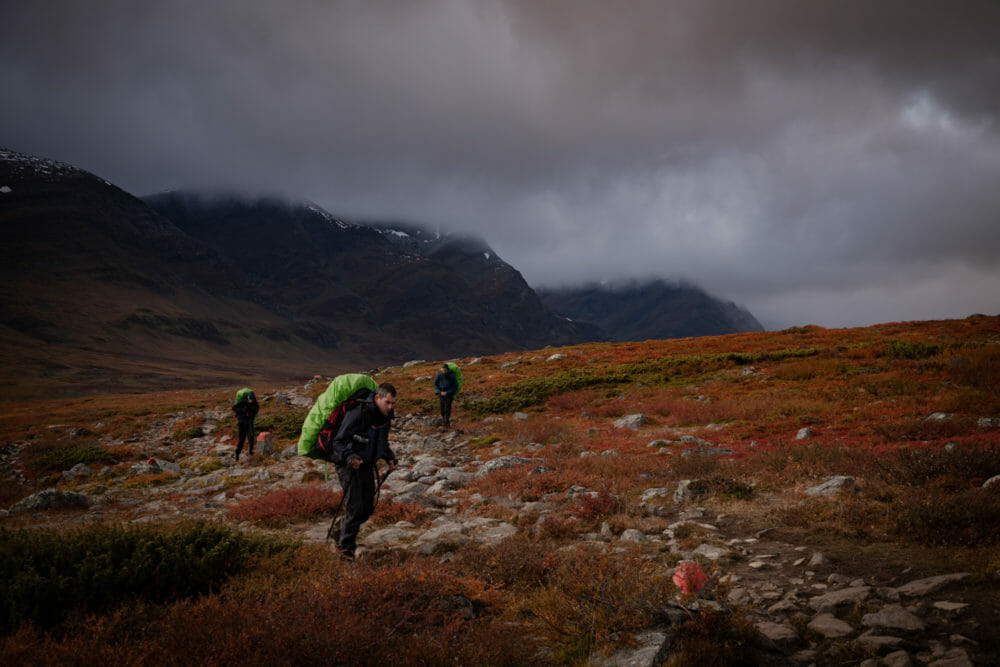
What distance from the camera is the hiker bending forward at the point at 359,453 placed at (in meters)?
7.14

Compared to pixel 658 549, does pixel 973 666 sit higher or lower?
higher

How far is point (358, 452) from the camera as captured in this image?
7.21 metres

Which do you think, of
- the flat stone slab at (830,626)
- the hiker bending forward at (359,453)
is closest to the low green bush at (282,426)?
the hiker bending forward at (359,453)

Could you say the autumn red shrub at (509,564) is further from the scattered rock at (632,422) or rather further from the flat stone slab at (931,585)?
the scattered rock at (632,422)

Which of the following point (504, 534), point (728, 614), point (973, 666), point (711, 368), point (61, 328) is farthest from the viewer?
point (61, 328)

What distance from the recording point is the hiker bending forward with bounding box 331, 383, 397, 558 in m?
7.14

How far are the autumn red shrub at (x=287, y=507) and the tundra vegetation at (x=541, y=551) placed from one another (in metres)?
0.06

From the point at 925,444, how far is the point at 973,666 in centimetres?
819

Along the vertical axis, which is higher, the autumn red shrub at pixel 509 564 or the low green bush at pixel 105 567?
the low green bush at pixel 105 567

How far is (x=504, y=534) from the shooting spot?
26.6ft

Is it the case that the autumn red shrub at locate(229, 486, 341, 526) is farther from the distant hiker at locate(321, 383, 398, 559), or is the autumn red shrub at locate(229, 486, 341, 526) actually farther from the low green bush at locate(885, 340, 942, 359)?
the low green bush at locate(885, 340, 942, 359)

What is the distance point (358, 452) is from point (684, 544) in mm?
5176

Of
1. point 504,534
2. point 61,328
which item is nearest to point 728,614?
point 504,534

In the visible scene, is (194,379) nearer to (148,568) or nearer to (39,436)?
(39,436)
